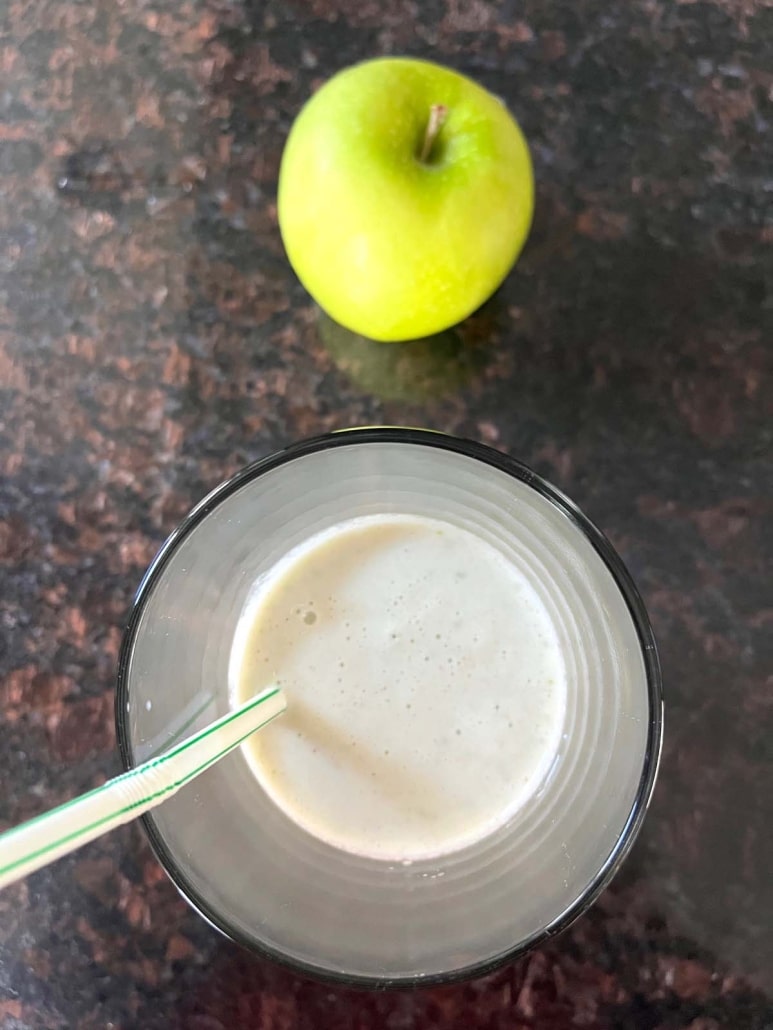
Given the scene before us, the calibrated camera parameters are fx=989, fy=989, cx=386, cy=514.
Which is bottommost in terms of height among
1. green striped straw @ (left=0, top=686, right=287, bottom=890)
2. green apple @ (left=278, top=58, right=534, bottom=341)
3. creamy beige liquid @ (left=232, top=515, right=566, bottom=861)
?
creamy beige liquid @ (left=232, top=515, right=566, bottom=861)

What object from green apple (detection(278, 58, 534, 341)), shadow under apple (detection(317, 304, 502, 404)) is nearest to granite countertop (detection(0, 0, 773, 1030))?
shadow under apple (detection(317, 304, 502, 404))

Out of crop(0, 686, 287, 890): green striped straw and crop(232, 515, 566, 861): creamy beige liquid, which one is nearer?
crop(0, 686, 287, 890): green striped straw

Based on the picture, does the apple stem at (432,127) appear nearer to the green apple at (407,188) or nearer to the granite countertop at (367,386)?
the green apple at (407,188)

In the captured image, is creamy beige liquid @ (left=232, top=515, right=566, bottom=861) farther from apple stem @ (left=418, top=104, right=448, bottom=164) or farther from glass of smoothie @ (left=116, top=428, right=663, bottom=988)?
apple stem @ (left=418, top=104, right=448, bottom=164)

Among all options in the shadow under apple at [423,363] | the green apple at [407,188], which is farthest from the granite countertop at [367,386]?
the green apple at [407,188]

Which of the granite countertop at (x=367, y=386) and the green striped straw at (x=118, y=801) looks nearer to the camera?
the green striped straw at (x=118, y=801)

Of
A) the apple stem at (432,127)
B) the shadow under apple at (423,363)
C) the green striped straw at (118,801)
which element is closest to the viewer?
the green striped straw at (118,801)

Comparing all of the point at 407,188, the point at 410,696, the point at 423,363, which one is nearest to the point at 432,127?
the point at 407,188

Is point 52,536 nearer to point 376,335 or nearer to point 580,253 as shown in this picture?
point 376,335

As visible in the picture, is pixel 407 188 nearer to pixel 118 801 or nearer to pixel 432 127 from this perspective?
pixel 432 127
